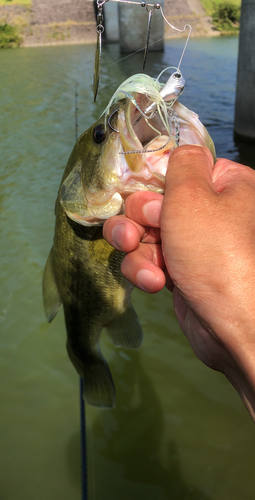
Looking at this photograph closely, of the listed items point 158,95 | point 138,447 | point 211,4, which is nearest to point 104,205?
point 158,95

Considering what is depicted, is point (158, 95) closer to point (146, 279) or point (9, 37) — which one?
point (146, 279)

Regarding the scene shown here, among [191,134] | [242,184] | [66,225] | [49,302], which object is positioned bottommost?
[49,302]

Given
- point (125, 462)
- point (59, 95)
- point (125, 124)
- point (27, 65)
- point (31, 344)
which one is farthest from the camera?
point (27, 65)

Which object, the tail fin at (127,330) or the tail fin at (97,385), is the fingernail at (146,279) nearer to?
the tail fin at (127,330)

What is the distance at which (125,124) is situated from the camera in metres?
1.44

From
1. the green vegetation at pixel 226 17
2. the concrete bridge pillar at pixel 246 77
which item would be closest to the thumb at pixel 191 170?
the concrete bridge pillar at pixel 246 77

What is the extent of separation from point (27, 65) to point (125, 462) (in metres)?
16.3

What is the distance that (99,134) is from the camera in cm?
158

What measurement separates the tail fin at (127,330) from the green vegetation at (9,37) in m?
21.8

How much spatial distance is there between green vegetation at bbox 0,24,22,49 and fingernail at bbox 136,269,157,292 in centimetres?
2244

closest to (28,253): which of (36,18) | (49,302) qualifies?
(49,302)

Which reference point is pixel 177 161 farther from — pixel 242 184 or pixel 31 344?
pixel 31 344

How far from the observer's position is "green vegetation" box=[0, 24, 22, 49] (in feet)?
65.6

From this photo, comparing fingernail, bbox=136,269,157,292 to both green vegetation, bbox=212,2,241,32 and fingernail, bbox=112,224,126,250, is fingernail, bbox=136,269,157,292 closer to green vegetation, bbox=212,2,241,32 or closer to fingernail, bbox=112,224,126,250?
fingernail, bbox=112,224,126,250
